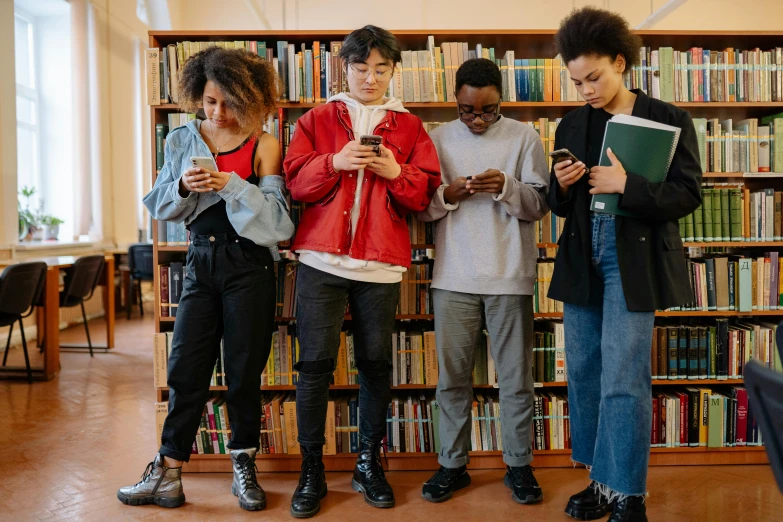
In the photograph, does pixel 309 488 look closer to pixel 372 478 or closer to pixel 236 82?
pixel 372 478

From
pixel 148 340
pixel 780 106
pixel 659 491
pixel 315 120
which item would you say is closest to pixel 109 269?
pixel 148 340

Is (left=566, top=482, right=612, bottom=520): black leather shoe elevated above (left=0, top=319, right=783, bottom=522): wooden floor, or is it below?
above

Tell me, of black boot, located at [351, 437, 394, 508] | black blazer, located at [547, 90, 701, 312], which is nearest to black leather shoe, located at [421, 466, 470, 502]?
black boot, located at [351, 437, 394, 508]

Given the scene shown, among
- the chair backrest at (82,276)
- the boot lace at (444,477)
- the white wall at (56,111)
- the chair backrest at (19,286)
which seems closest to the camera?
the boot lace at (444,477)

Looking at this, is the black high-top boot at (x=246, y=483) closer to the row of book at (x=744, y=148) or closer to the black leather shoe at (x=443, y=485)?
the black leather shoe at (x=443, y=485)

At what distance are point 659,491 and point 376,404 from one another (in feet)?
4.02

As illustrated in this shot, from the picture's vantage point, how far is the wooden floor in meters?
2.20

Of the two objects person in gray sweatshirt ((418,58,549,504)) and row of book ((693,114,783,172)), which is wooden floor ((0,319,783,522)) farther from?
row of book ((693,114,783,172))

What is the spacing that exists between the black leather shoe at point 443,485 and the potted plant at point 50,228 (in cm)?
594

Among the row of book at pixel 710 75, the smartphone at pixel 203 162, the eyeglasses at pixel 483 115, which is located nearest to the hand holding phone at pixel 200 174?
the smartphone at pixel 203 162

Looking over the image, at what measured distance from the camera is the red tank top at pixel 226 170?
2215 millimetres

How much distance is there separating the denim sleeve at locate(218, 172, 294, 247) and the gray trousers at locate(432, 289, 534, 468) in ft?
2.20

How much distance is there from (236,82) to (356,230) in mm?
699

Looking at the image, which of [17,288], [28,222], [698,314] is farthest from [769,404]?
[28,222]
